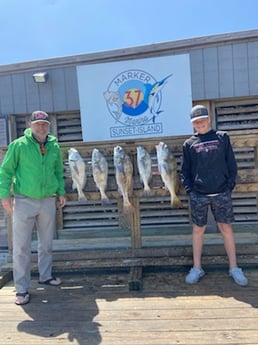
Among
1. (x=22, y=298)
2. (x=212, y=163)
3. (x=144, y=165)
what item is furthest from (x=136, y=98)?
(x=22, y=298)

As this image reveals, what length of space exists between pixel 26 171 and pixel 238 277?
6.96 feet

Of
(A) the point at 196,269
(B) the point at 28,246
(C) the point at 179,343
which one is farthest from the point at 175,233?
(C) the point at 179,343

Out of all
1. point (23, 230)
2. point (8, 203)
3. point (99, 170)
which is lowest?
point (23, 230)

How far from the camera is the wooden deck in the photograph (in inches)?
98.5

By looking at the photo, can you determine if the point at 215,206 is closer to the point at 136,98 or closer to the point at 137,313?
the point at 137,313

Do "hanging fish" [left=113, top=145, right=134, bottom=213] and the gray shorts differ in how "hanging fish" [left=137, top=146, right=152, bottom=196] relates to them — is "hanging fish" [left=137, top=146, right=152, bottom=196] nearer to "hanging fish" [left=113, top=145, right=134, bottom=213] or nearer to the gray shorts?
"hanging fish" [left=113, top=145, right=134, bottom=213]

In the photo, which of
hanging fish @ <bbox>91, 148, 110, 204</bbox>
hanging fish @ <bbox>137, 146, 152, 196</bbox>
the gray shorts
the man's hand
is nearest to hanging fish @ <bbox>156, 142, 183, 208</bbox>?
hanging fish @ <bbox>137, 146, 152, 196</bbox>

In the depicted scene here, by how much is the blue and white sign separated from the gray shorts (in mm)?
1599

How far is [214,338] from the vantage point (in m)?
2.43

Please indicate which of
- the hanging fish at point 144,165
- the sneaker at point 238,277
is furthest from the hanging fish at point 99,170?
the sneaker at point 238,277

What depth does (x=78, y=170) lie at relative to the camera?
3742 millimetres

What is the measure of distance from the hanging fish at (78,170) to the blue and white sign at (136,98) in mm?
1257

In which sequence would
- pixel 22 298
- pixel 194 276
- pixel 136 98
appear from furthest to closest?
pixel 136 98
pixel 194 276
pixel 22 298

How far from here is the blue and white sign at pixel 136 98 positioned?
4777mm
